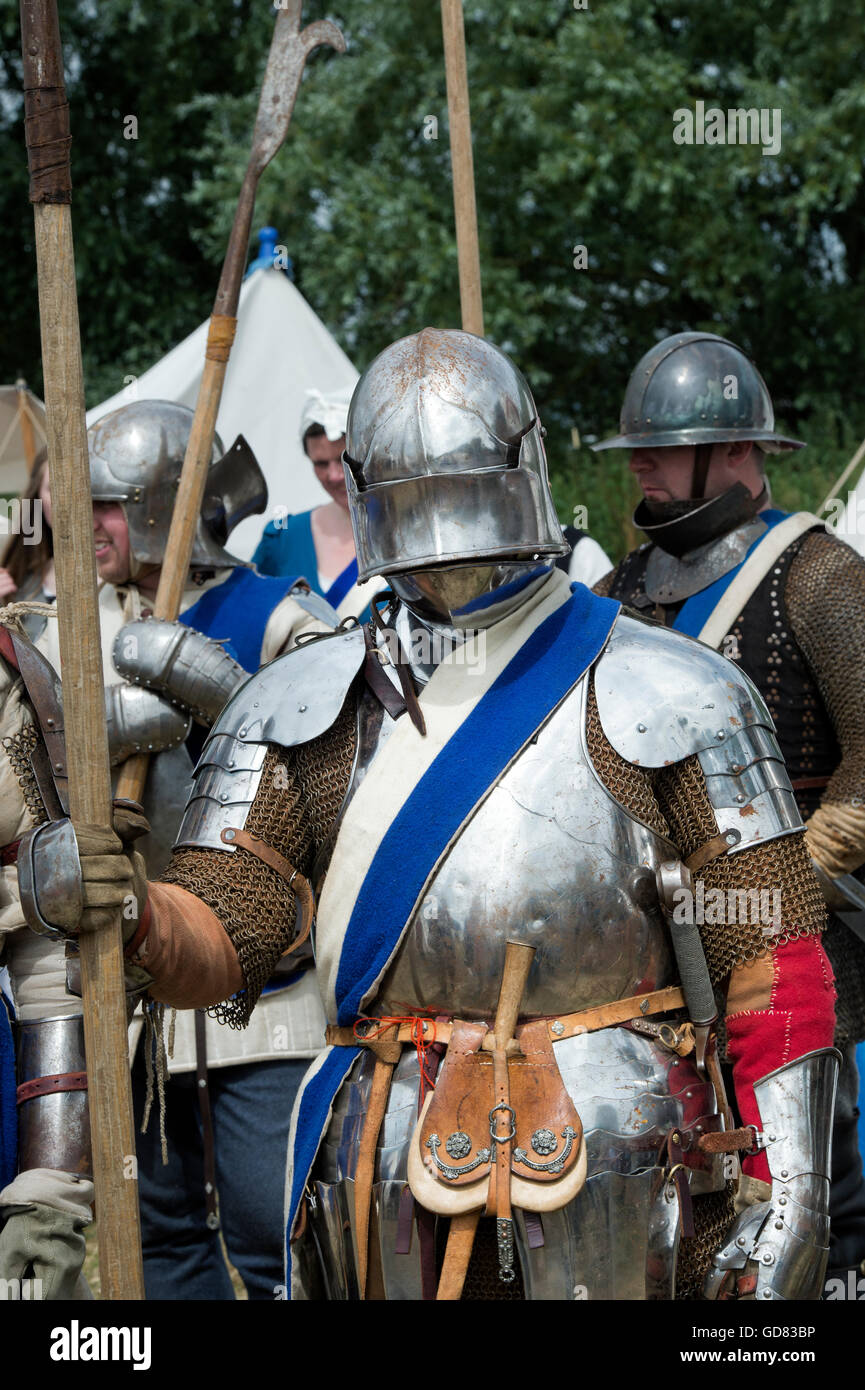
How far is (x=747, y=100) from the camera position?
1365cm

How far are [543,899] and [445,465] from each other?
2.44 feet

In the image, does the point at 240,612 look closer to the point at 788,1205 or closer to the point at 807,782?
the point at 807,782

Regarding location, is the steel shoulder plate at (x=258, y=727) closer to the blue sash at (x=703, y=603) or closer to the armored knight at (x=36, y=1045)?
the armored knight at (x=36, y=1045)

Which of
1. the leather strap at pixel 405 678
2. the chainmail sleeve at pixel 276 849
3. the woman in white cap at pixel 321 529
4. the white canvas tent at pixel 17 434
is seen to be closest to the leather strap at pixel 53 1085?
the chainmail sleeve at pixel 276 849

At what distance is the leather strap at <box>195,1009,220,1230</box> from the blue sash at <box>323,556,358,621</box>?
73.8 inches

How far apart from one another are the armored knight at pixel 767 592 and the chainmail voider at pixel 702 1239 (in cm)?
136

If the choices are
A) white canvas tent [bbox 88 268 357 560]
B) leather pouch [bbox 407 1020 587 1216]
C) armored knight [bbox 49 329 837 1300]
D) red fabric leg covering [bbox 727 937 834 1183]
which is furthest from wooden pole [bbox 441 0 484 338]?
white canvas tent [bbox 88 268 357 560]

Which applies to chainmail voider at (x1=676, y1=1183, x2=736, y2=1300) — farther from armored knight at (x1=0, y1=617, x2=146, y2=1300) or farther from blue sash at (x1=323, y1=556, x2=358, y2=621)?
blue sash at (x1=323, y1=556, x2=358, y2=621)

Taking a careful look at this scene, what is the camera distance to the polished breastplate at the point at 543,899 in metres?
2.96

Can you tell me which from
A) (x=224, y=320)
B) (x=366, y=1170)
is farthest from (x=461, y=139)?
(x=366, y=1170)

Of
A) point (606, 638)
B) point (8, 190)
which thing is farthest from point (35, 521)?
point (8, 190)

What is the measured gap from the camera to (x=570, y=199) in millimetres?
14250

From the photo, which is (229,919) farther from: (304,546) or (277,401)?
(277,401)

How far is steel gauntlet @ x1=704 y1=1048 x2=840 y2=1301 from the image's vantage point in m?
2.95
